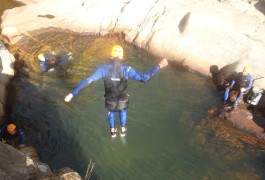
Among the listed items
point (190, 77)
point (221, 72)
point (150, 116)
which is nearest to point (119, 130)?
point (150, 116)

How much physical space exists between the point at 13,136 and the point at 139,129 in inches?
177

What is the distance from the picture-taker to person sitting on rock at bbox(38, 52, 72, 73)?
42.4 feet

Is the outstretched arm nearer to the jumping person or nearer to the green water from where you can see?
the jumping person

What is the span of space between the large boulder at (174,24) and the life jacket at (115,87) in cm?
612

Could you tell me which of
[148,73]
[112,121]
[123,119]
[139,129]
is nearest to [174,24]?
[139,129]

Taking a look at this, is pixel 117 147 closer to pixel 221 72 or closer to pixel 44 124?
pixel 44 124

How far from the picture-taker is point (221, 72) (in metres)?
12.5

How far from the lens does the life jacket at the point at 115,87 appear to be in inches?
291

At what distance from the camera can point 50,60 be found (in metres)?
13.4

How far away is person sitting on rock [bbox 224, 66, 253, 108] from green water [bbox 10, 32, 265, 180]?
0.69 meters

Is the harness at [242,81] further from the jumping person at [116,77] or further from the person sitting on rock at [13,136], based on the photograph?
the person sitting on rock at [13,136]

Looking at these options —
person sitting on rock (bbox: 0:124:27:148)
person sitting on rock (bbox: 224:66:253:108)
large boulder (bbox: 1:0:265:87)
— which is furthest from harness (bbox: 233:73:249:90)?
person sitting on rock (bbox: 0:124:27:148)

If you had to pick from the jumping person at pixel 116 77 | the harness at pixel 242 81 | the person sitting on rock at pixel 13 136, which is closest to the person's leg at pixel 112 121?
the jumping person at pixel 116 77

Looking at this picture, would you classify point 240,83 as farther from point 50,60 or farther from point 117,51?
point 50,60
